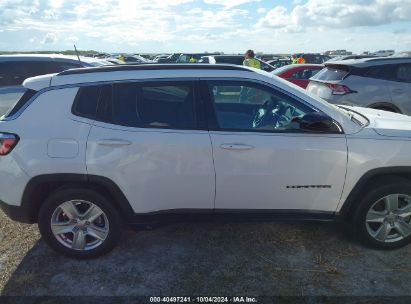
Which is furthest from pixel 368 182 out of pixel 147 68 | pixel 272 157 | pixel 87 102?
pixel 87 102

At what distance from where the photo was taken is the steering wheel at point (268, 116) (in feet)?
10.2

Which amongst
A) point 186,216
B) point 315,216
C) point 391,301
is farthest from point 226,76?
point 391,301

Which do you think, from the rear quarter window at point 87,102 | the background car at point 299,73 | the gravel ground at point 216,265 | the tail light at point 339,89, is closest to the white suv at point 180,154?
the rear quarter window at point 87,102

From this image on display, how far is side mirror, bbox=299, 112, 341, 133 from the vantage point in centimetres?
291

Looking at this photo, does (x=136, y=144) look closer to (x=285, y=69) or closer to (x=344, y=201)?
(x=344, y=201)

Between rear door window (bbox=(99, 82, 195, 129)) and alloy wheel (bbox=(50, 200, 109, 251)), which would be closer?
rear door window (bbox=(99, 82, 195, 129))

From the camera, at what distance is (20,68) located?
→ 21.9ft

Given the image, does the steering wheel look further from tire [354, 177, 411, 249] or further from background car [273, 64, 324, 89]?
background car [273, 64, 324, 89]

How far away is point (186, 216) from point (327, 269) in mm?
1321

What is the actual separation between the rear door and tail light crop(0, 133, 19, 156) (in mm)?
645

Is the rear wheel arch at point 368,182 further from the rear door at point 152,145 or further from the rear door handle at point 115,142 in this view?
the rear door handle at point 115,142

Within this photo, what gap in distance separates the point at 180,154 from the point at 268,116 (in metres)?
0.87

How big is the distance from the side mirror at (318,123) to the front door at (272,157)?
0.14ft

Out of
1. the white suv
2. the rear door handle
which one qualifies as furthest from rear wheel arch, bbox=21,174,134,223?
the rear door handle
